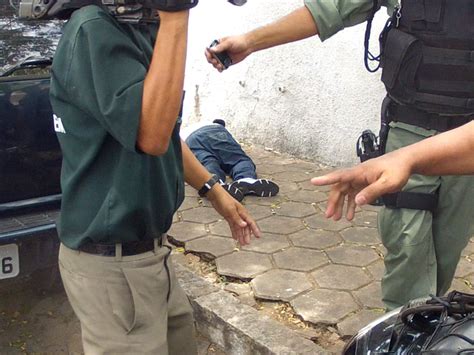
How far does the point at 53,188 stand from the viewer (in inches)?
129

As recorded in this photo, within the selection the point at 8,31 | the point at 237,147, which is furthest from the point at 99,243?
the point at 237,147

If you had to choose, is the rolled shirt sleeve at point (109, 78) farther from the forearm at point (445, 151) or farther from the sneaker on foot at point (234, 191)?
the sneaker on foot at point (234, 191)

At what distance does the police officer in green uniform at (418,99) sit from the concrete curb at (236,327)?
20.0 inches

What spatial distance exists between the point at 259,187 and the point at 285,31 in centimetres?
225

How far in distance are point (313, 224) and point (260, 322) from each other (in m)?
1.32

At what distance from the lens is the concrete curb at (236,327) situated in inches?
120

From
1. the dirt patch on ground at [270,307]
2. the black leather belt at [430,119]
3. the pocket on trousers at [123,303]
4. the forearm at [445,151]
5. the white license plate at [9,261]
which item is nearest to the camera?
the forearm at [445,151]

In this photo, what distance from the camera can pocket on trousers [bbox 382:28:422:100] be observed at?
8.23ft

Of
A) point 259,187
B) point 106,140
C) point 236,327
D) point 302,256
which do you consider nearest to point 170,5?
point 106,140

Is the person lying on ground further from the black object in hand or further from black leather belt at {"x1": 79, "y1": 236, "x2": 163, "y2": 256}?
black leather belt at {"x1": 79, "y1": 236, "x2": 163, "y2": 256}

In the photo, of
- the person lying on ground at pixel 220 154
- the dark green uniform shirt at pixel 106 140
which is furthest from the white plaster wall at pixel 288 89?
the dark green uniform shirt at pixel 106 140

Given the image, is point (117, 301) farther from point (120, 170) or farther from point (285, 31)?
point (285, 31)

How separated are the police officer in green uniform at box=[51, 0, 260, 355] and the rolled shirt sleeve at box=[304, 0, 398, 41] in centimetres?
91

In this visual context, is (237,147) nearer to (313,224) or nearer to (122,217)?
(313,224)
